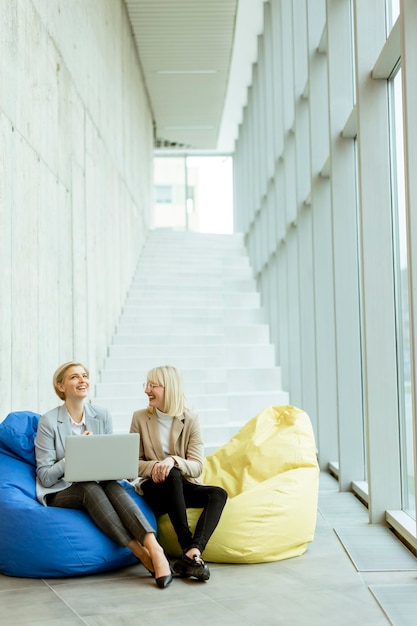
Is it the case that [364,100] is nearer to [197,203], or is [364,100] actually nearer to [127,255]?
[127,255]

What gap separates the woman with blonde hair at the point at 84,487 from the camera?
3680mm

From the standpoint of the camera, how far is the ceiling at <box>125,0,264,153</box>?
11.6 meters

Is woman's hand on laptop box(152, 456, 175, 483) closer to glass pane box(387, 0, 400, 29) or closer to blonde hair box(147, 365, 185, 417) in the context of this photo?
blonde hair box(147, 365, 185, 417)

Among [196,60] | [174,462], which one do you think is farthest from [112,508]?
[196,60]

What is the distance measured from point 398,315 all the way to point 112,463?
6.70 ft

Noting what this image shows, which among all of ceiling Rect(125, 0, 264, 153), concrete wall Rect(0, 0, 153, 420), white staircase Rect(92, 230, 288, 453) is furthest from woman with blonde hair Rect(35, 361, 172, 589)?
ceiling Rect(125, 0, 264, 153)

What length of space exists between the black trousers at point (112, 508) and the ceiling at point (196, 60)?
9076mm

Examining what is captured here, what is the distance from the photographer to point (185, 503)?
13.2 feet

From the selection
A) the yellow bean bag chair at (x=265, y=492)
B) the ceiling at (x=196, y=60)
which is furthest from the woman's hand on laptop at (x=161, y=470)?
the ceiling at (x=196, y=60)

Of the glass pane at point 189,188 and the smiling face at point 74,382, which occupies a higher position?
the glass pane at point 189,188

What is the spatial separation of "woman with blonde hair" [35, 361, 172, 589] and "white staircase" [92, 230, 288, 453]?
7.72ft

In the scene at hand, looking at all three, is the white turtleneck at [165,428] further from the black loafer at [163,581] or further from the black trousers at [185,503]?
the black loafer at [163,581]

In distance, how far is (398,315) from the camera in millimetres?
4758

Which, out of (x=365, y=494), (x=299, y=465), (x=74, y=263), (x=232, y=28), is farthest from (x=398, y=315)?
(x=232, y=28)
